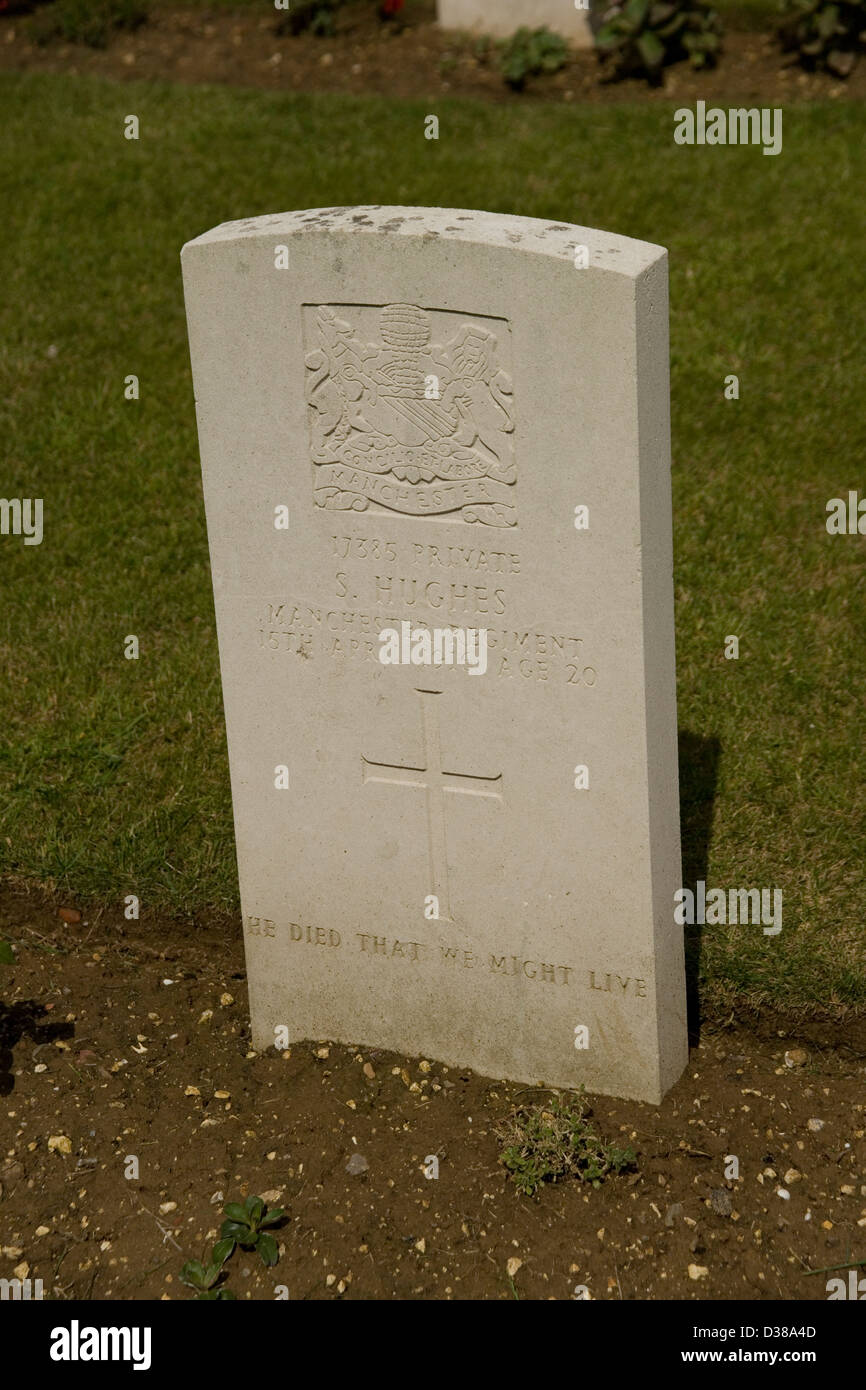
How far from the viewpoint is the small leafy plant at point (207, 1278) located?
10.4 feet

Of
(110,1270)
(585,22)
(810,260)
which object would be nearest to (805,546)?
(810,260)

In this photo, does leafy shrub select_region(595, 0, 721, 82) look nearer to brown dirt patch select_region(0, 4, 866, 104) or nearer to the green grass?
brown dirt patch select_region(0, 4, 866, 104)

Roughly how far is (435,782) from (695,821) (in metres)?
1.22

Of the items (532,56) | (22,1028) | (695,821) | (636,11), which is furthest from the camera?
(532,56)

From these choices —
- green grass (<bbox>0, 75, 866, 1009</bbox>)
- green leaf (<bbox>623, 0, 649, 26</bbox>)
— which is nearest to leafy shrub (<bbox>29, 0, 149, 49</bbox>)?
green grass (<bbox>0, 75, 866, 1009</bbox>)

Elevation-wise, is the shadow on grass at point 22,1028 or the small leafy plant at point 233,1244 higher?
the shadow on grass at point 22,1028

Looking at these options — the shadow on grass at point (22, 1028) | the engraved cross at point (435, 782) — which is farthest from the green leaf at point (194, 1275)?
the engraved cross at point (435, 782)

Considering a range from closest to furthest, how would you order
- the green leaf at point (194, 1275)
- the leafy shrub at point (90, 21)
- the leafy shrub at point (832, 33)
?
the green leaf at point (194, 1275) < the leafy shrub at point (832, 33) < the leafy shrub at point (90, 21)

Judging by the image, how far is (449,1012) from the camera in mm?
3668

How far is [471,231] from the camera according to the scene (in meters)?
2.96

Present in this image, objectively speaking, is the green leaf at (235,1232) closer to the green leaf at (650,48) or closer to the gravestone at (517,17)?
the green leaf at (650,48)

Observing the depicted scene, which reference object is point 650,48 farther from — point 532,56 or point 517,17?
point 517,17

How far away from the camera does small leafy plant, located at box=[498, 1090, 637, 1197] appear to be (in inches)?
132

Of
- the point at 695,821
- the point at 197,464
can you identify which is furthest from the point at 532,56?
the point at 695,821
